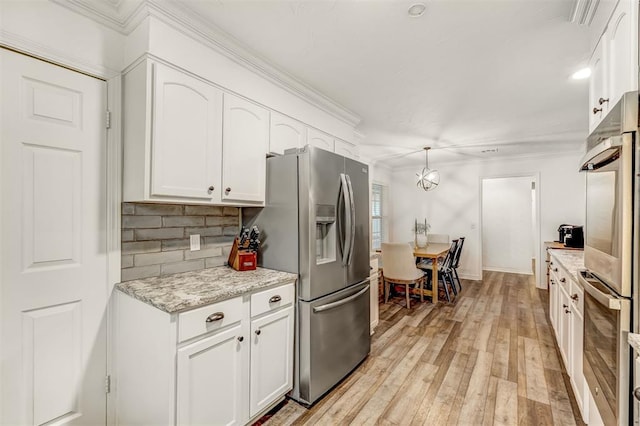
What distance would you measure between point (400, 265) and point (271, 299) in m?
2.76

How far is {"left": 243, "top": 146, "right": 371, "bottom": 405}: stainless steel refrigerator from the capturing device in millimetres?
2029

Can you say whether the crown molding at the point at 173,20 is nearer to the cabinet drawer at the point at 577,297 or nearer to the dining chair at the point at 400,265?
the cabinet drawer at the point at 577,297

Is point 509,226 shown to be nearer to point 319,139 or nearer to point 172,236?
point 319,139

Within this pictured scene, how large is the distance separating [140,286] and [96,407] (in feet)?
2.46

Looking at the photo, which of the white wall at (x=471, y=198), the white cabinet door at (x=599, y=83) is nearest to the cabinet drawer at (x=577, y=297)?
the white cabinet door at (x=599, y=83)

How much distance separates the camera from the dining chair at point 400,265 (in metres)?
4.11

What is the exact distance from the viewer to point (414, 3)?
5.06ft

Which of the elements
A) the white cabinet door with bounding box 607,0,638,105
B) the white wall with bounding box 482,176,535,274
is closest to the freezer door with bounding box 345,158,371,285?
the white cabinet door with bounding box 607,0,638,105

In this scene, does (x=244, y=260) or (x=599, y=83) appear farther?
(x=244, y=260)

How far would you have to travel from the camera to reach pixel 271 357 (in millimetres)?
1865

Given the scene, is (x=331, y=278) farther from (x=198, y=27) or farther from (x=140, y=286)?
(x=198, y=27)

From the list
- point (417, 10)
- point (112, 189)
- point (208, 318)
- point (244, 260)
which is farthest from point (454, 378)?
point (112, 189)

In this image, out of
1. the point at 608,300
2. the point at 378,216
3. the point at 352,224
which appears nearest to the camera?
the point at 608,300

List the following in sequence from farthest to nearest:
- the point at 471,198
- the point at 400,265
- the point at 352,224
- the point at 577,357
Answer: the point at 471,198, the point at 400,265, the point at 352,224, the point at 577,357
